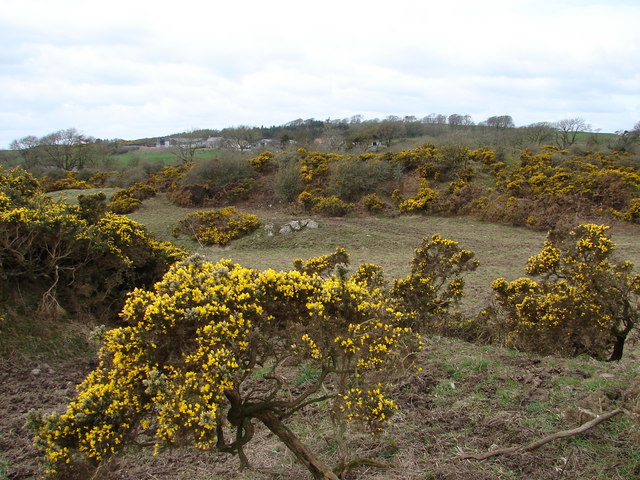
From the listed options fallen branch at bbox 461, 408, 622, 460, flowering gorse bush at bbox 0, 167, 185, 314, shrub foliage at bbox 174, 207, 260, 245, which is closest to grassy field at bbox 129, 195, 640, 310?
shrub foliage at bbox 174, 207, 260, 245

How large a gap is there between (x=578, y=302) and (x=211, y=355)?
16.7ft

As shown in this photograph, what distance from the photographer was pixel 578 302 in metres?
5.65

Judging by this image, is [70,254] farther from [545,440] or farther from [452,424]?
[545,440]

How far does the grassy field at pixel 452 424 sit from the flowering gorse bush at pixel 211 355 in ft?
1.47

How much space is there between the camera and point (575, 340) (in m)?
5.88

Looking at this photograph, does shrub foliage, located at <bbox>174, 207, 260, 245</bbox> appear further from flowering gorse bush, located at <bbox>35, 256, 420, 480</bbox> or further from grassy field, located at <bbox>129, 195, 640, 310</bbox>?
flowering gorse bush, located at <bbox>35, 256, 420, 480</bbox>

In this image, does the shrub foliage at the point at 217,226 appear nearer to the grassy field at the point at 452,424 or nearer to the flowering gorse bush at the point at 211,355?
the grassy field at the point at 452,424

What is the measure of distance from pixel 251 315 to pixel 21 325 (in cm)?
566

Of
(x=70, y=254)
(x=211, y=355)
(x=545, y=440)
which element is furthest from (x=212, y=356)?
(x=70, y=254)

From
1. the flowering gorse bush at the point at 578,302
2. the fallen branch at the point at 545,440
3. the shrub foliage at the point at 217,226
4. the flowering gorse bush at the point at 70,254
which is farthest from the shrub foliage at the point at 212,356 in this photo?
the shrub foliage at the point at 217,226

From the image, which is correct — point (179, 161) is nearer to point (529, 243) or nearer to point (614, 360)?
point (529, 243)

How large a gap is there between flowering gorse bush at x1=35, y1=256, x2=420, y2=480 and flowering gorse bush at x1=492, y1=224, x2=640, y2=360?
3657mm

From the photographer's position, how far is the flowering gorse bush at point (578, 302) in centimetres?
557

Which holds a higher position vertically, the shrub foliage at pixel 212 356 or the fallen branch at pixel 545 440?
the shrub foliage at pixel 212 356
